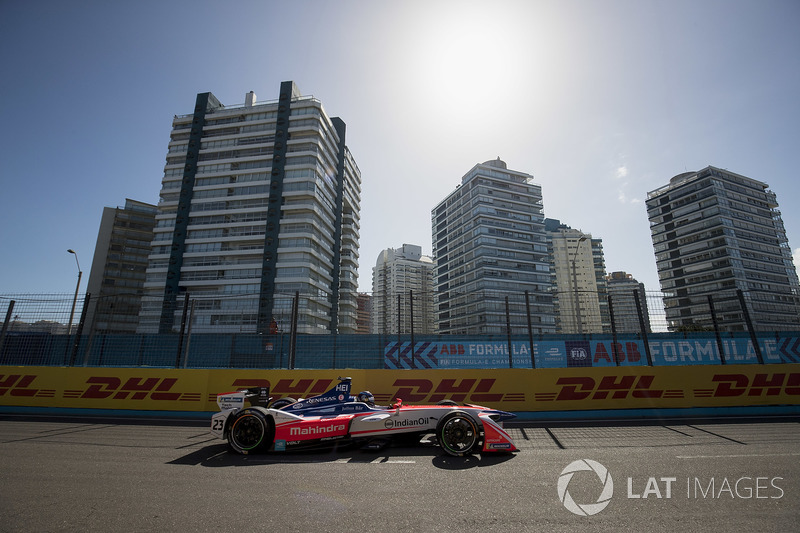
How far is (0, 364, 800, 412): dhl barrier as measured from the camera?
377 inches

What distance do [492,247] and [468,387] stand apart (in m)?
72.9

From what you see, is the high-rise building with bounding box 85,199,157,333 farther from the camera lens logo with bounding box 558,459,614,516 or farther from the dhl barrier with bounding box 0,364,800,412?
the camera lens logo with bounding box 558,459,614,516

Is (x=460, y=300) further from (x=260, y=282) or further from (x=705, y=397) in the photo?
(x=705, y=397)

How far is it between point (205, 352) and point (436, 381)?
16771 millimetres

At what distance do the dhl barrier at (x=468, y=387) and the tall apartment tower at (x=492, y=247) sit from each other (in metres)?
63.3

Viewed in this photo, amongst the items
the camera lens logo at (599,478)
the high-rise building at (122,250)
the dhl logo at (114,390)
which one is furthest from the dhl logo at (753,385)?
the high-rise building at (122,250)

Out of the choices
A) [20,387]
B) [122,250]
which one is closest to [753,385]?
[20,387]

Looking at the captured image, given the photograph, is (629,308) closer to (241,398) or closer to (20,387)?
(241,398)

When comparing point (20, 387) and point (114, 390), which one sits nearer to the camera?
point (114, 390)

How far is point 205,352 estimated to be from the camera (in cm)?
2070

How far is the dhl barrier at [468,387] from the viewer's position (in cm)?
958

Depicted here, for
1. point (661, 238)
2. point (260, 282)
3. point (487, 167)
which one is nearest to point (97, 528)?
point (260, 282)

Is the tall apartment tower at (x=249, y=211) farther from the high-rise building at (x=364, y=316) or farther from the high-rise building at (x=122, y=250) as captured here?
the high-rise building at (x=364, y=316)

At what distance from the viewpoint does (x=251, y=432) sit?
602cm
